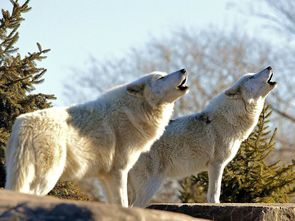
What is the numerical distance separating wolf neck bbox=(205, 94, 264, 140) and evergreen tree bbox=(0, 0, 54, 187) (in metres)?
2.67

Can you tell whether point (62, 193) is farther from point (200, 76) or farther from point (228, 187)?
point (200, 76)

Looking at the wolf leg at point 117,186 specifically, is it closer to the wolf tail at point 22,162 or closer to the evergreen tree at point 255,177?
the wolf tail at point 22,162

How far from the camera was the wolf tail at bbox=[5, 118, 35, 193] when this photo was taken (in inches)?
317

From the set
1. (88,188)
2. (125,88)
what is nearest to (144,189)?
(125,88)

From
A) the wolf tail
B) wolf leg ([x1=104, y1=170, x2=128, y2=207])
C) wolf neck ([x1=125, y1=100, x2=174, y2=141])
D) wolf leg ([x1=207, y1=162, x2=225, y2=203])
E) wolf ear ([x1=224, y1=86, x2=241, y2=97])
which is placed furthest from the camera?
wolf ear ([x1=224, y1=86, x2=241, y2=97])

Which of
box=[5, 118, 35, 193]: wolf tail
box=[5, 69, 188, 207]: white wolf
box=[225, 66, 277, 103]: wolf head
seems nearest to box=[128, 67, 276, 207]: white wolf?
box=[225, 66, 277, 103]: wolf head

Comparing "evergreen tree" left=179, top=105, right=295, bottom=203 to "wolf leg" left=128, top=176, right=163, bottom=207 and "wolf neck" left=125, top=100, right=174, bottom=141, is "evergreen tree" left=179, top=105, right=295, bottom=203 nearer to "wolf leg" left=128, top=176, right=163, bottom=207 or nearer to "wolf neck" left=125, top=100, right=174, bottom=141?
"wolf leg" left=128, top=176, right=163, bottom=207

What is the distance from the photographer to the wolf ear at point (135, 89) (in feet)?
32.2

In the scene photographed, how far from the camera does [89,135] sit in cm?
902

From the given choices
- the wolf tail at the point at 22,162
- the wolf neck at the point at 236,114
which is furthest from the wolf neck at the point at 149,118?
the wolf neck at the point at 236,114

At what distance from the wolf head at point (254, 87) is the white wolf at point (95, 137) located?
8.92ft

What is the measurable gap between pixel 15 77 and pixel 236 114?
3548mm

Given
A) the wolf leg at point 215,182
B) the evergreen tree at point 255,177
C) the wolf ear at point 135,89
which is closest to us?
the wolf ear at point 135,89

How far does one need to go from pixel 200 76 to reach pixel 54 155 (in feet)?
104
